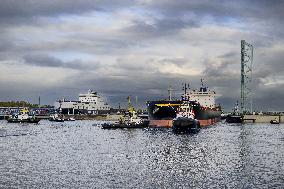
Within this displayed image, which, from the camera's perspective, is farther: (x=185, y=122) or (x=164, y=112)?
(x=164, y=112)

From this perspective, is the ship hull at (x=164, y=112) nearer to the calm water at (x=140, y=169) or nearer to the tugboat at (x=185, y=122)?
the tugboat at (x=185, y=122)

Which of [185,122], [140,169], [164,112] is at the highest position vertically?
[164,112]

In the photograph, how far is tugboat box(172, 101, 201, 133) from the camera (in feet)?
353

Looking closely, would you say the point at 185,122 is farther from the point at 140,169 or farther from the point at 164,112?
the point at 140,169

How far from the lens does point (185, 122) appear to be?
354 feet

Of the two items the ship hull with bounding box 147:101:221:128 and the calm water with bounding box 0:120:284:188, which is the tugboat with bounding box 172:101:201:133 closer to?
the ship hull with bounding box 147:101:221:128

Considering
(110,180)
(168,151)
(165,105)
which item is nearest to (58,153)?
(168,151)

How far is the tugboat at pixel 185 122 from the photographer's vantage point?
353 ft

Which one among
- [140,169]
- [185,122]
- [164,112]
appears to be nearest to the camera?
[140,169]

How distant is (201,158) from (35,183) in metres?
25.6

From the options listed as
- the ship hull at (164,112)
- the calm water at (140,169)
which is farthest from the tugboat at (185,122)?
the calm water at (140,169)

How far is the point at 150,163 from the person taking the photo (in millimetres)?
50156

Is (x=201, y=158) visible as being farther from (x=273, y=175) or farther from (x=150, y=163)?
(x=273, y=175)

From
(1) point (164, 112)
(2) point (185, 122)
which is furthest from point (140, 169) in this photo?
(1) point (164, 112)
